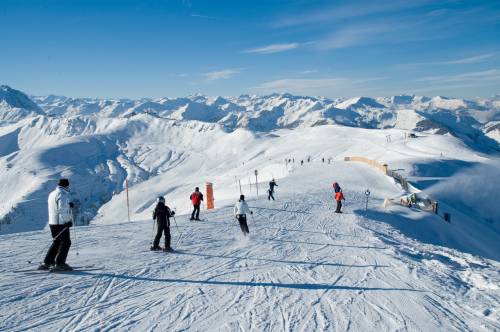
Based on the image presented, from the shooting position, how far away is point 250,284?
10.6 meters

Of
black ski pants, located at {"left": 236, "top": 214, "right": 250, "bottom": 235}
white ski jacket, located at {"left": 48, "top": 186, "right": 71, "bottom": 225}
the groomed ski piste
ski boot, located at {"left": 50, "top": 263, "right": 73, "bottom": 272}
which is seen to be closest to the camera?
the groomed ski piste

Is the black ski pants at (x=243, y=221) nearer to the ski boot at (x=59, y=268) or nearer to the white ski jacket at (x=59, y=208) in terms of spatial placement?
the ski boot at (x=59, y=268)

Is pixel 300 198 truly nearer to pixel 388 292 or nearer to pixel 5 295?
pixel 388 292

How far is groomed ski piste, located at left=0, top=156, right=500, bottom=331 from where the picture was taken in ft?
27.5

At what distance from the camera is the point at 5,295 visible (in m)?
9.09

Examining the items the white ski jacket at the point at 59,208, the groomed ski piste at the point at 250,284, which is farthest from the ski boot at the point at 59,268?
the white ski jacket at the point at 59,208

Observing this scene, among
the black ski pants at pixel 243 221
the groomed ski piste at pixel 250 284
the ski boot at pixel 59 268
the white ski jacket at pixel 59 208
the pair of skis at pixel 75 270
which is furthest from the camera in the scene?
the black ski pants at pixel 243 221

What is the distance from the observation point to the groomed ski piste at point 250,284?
837cm

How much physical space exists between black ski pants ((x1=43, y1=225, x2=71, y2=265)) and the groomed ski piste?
419 mm

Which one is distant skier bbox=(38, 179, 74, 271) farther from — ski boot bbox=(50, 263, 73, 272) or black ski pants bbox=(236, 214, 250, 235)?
black ski pants bbox=(236, 214, 250, 235)

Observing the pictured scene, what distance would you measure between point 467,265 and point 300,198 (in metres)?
16.4

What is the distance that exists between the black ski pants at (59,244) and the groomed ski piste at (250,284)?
419mm

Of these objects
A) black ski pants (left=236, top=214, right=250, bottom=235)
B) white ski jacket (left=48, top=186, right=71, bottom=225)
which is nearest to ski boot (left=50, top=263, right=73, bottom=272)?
white ski jacket (left=48, top=186, right=71, bottom=225)

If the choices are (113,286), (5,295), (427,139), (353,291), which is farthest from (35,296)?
(427,139)
